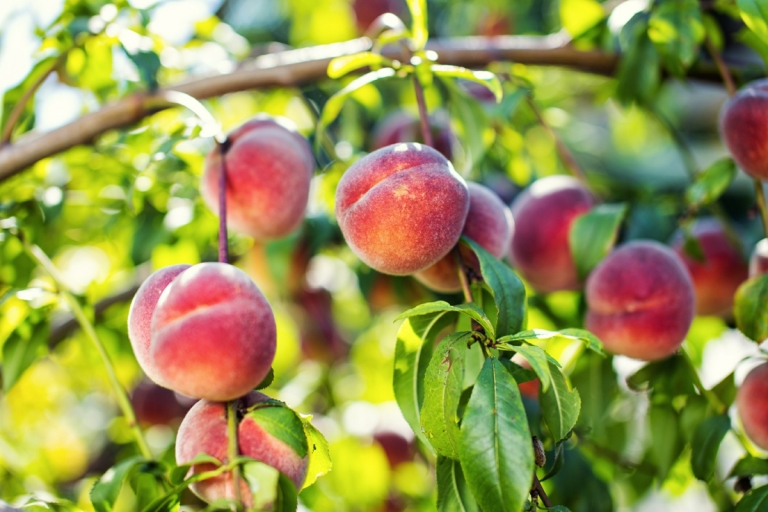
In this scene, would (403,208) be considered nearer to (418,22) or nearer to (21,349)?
(418,22)

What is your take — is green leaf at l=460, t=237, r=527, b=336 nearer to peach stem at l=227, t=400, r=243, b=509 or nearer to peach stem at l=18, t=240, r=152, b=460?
peach stem at l=227, t=400, r=243, b=509

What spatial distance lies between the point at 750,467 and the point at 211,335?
0.64 meters

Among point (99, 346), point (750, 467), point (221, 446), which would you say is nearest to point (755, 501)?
point (750, 467)

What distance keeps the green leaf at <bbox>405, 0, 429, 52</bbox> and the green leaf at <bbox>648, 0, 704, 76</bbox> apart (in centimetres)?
37

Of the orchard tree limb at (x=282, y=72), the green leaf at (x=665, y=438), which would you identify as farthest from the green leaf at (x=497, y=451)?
the orchard tree limb at (x=282, y=72)

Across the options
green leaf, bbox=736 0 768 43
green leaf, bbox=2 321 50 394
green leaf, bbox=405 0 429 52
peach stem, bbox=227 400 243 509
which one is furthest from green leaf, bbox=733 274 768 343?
green leaf, bbox=2 321 50 394

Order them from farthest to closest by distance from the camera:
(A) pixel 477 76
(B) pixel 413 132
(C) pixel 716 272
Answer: (B) pixel 413 132
(C) pixel 716 272
(A) pixel 477 76

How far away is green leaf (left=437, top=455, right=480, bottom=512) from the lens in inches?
23.9

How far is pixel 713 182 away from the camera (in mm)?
896

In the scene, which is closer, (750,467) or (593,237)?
(750,467)

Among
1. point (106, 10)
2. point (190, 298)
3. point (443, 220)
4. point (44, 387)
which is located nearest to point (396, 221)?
point (443, 220)

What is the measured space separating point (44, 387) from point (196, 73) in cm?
115

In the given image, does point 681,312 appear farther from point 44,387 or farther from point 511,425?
point 44,387

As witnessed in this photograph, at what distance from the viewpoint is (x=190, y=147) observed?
0.97 meters
